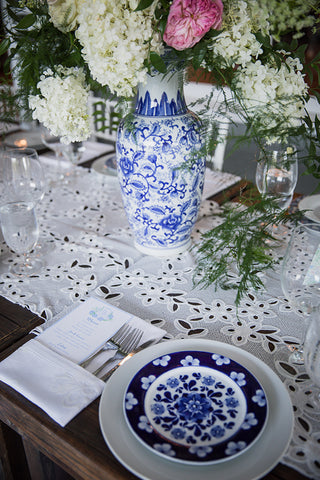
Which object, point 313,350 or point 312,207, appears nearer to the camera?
point 313,350

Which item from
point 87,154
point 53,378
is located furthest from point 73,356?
point 87,154

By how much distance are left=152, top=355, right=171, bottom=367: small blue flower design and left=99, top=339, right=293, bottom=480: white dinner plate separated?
29mm

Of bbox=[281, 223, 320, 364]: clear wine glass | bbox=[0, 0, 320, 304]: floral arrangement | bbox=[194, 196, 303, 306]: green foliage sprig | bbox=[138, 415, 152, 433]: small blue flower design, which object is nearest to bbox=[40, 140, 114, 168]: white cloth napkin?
bbox=[0, 0, 320, 304]: floral arrangement

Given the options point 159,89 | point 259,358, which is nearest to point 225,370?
point 259,358

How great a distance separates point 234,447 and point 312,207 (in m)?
0.80

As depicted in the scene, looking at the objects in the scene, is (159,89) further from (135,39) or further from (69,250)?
(69,250)

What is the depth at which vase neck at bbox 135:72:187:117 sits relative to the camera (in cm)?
87

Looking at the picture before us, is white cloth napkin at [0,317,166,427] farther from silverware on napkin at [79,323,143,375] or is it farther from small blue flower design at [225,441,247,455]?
small blue flower design at [225,441,247,455]

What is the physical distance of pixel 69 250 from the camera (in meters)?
1.02

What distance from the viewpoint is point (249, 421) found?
1.72 feet

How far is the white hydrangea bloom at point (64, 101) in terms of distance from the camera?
0.83 m

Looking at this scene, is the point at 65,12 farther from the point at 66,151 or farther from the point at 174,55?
the point at 66,151

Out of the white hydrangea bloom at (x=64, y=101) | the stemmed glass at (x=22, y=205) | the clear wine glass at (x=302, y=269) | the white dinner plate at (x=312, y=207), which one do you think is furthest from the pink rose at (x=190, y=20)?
the white dinner plate at (x=312, y=207)

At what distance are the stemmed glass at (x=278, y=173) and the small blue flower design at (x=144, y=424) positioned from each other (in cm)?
58
